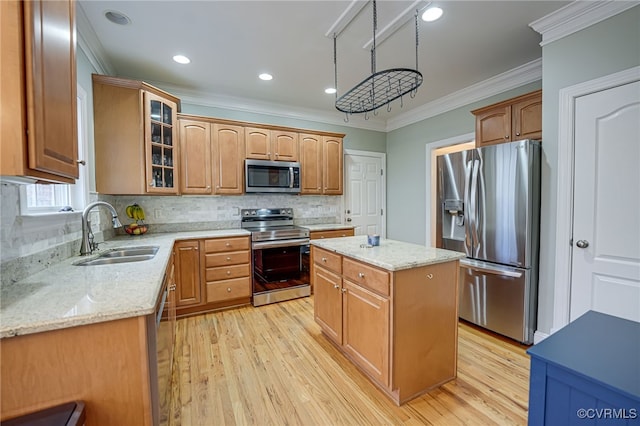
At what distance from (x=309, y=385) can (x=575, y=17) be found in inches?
133

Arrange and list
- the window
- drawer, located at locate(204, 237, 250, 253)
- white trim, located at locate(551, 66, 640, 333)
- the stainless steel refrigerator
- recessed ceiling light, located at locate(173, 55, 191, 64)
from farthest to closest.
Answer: drawer, located at locate(204, 237, 250, 253)
recessed ceiling light, located at locate(173, 55, 191, 64)
the stainless steel refrigerator
white trim, located at locate(551, 66, 640, 333)
the window

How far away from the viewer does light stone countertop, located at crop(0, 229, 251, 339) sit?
2.93 ft

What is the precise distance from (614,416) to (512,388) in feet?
4.43

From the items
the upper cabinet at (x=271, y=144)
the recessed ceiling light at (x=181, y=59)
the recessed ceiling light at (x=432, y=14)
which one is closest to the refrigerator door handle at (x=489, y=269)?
the recessed ceiling light at (x=432, y=14)

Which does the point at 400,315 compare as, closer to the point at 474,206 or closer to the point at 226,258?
the point at 474,206

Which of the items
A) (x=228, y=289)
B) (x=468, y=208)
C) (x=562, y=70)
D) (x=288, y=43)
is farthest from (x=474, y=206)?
(x=228, y=289)

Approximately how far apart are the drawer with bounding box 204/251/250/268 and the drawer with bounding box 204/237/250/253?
5 cm

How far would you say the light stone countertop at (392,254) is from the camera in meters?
1.68

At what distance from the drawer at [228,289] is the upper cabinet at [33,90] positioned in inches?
89.6

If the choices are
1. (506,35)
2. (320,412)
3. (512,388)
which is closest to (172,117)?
(320,412)

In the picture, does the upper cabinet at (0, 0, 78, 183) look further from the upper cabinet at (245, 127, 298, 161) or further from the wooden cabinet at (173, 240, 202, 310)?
the upper cabinet at (245, 127, 298, 161)

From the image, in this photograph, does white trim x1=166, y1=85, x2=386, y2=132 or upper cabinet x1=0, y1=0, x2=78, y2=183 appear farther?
white trim x1=166, y1=85, x2=386, y2=132

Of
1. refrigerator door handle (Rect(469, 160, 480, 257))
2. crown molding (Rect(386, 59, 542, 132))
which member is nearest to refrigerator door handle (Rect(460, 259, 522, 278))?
refrigerator door handle (Rect(469, 160, 480, 257))

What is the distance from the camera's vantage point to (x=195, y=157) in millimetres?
3275
